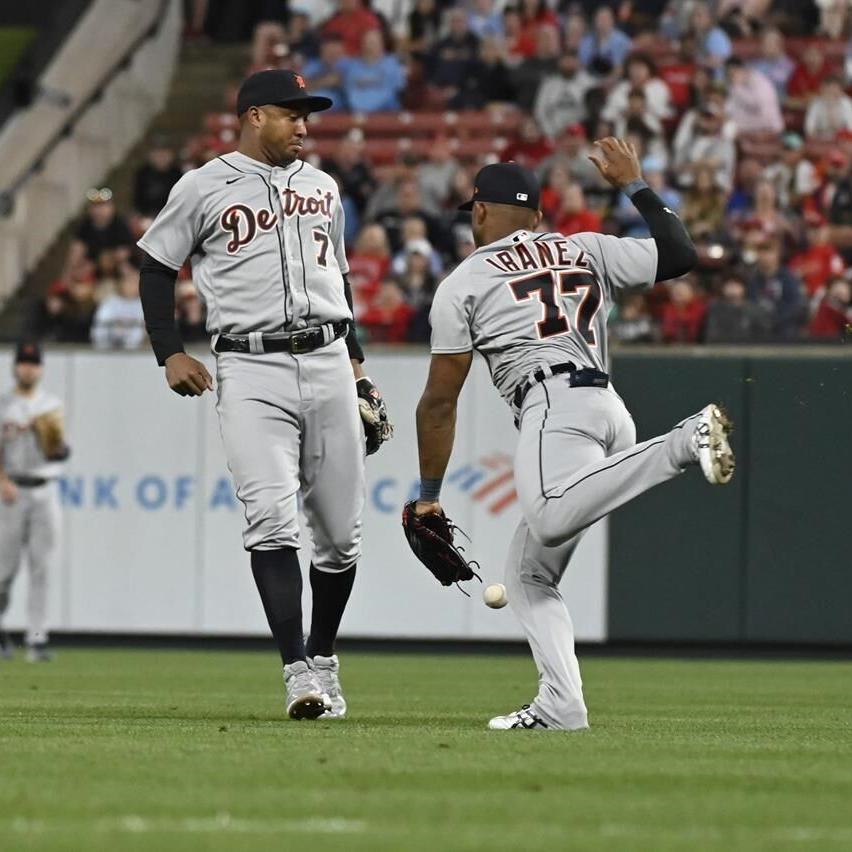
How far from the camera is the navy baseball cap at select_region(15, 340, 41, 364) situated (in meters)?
14.7

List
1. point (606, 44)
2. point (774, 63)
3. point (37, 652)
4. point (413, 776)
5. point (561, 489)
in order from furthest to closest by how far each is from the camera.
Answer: point (606, 44) → point (774, 63) → point (37, 652) → point (561, 489) → point (413, 776)

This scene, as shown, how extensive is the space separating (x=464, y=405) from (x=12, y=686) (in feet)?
19.4

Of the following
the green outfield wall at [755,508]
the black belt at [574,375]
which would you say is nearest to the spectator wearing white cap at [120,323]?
the green outfield wall at [755,508]

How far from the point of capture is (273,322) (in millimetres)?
7613

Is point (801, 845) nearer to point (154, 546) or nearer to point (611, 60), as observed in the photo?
point (154, 546)

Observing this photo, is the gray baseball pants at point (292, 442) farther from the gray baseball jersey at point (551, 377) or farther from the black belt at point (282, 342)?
the gray baseball jersey at point (551, 377)

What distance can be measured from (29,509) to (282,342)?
7.62 m

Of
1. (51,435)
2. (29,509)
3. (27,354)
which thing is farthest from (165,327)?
(29,509)

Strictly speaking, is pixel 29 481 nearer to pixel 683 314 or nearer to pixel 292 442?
pixel 683 314

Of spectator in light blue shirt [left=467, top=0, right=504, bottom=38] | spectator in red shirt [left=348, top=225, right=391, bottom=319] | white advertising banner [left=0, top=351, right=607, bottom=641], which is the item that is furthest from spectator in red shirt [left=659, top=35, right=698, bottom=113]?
white advertising banner [left=0, top=351, right=607, bottom=641]

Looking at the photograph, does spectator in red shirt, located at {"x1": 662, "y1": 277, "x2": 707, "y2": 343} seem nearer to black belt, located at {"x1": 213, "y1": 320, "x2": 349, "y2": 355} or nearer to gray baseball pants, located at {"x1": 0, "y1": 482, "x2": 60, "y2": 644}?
gray baseball pants, located at {"x1": 0, "y1": 482, "x2": 60, "y2": 644}

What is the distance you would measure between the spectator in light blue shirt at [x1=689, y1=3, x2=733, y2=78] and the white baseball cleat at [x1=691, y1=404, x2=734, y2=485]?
1256 cm

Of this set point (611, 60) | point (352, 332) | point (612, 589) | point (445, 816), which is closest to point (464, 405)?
point (612, 589)

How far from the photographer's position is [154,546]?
16.4 metres
